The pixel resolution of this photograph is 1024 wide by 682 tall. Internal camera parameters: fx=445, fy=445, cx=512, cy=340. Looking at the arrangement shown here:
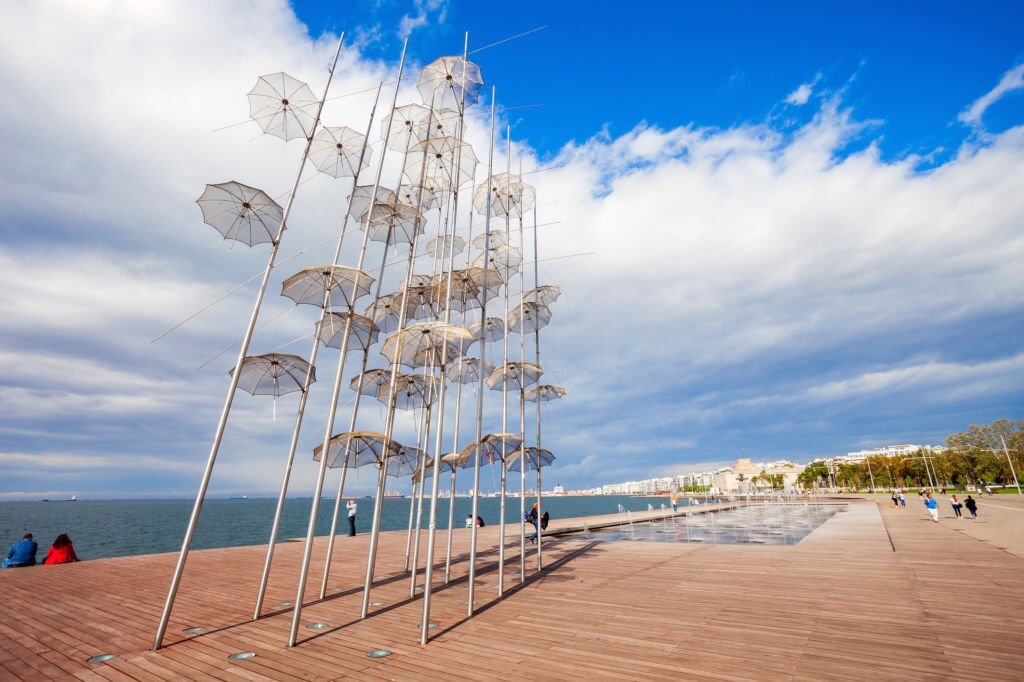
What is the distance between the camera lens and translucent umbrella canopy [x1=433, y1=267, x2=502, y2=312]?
1405 cm

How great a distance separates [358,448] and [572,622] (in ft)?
24.5

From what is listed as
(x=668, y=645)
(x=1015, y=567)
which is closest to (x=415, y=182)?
(x=668, y=645)

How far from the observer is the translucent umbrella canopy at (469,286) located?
14047mm

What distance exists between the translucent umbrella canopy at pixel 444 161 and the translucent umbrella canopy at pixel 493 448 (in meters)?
8.23

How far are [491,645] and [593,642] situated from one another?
6.39 feet

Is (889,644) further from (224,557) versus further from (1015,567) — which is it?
(224,557)

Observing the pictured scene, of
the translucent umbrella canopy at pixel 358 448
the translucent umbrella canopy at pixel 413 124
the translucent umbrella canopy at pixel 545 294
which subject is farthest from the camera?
the translucent umbrella canopy at pixel 545 294

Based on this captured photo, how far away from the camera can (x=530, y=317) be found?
58.6 feet

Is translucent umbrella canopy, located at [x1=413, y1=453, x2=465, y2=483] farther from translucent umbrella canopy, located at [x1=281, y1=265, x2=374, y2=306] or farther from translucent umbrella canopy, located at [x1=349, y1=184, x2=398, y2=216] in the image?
translucent umbrella canopy, located at [x1=349, y1=184, x2=398, y2=216]

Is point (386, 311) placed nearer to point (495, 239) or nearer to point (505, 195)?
point (495, 239)

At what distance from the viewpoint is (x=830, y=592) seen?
11.7m

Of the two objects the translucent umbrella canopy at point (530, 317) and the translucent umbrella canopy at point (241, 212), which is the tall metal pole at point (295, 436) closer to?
the translucent umbrella canopy at point (241, 212)

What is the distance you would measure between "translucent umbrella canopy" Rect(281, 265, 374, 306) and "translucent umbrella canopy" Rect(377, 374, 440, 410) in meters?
3.31

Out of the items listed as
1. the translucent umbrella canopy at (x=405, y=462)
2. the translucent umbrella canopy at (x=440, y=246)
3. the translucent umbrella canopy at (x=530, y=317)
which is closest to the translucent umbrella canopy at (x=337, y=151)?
the translucent umbrella canopy at (x=440, y=246)
